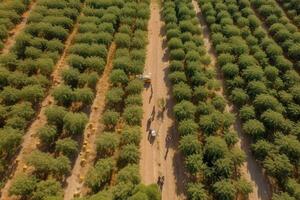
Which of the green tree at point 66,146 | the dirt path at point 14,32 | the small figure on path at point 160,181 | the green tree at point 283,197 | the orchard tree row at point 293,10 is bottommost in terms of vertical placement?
the small figure on path at point 160,181

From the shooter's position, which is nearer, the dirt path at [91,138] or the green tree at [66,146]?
the dirt path at [91,138]

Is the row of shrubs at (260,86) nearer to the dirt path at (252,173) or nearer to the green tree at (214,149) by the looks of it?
the dirt path at (252,173)

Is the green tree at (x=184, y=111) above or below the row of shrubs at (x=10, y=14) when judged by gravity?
below

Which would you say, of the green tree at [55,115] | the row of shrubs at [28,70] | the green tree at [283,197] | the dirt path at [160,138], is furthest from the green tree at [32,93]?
the green tree at [283,197]

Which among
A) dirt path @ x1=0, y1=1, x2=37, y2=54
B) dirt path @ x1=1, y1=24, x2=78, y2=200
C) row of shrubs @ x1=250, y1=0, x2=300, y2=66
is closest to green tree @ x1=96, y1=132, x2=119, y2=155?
dirt path @ x1=1, y1=24, x2=78, y2=200

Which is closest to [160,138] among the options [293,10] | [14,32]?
[14,32]

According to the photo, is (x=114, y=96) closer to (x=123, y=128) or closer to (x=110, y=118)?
(x=110, y=118)

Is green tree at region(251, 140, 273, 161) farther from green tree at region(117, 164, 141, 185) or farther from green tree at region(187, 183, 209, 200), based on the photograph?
green tree at region(117, 164, 141, 185)
